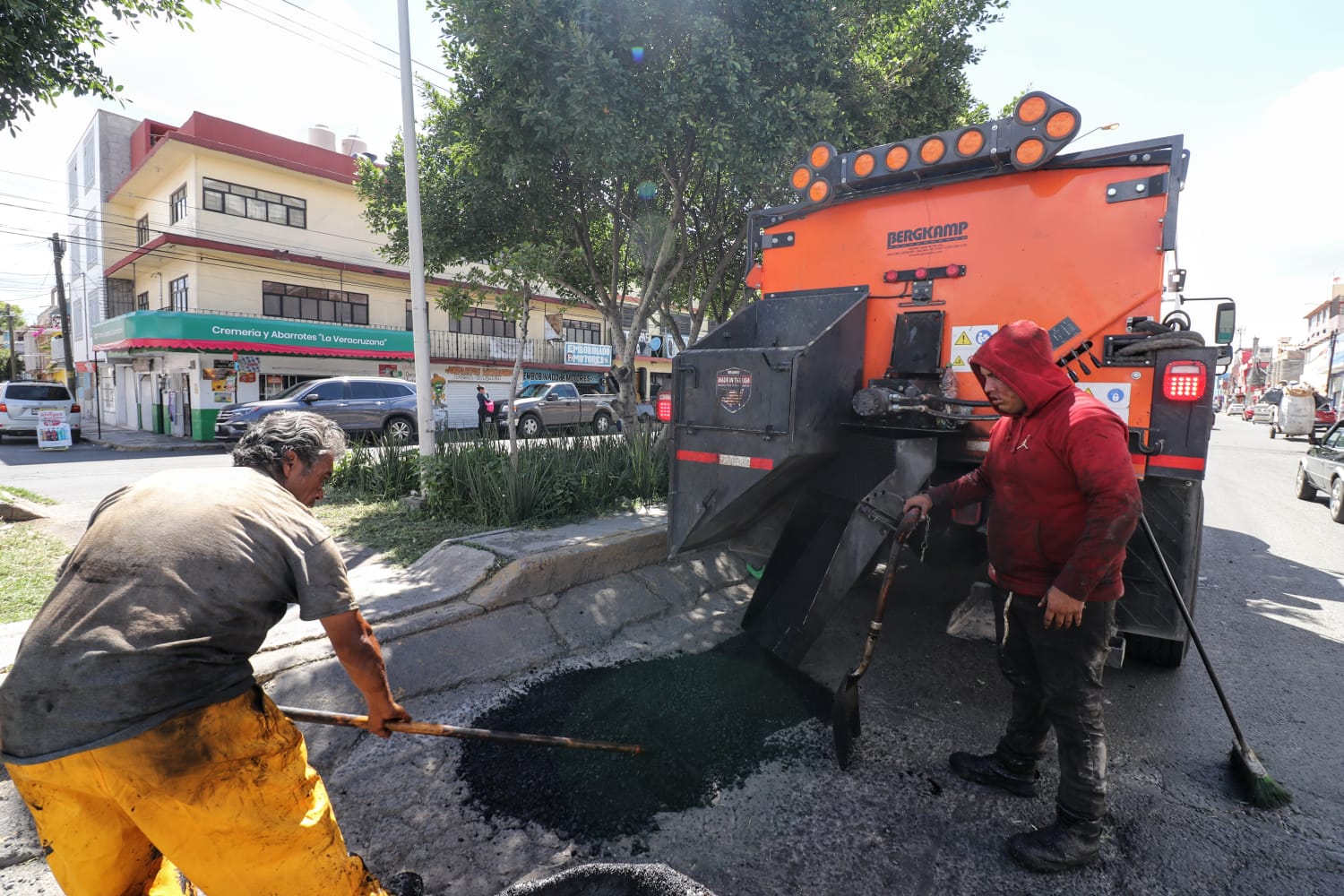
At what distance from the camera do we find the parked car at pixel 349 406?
47.2 ft

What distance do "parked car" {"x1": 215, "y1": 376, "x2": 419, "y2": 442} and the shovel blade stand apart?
13.1 meters

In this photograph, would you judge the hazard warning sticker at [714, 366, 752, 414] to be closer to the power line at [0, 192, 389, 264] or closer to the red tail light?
the red tail light

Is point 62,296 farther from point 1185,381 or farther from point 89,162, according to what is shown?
point 1185,381

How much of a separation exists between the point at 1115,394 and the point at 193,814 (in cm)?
385

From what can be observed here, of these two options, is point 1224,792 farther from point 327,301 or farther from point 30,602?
point 327,301

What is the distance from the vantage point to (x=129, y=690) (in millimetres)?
1491

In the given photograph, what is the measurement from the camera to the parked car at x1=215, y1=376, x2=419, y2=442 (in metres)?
14.4

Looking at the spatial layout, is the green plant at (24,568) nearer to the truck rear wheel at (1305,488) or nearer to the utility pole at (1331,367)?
the truck rear wheel at (1305,488)

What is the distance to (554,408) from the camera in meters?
18.7

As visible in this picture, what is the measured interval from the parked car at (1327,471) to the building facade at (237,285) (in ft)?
52.4

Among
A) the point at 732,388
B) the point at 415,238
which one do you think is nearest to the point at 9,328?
the point at 415,238

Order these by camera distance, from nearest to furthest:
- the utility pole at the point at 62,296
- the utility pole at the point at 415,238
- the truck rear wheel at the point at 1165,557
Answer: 1. the truck rear wheel at the point at 1165,557
2. the utility pole at the point at 415,238
3. the utility pole at the point at 62,296

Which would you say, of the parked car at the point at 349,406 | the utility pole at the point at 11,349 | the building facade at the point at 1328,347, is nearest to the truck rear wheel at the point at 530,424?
the parked car at the point at 349,406

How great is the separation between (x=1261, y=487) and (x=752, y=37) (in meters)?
12.2
